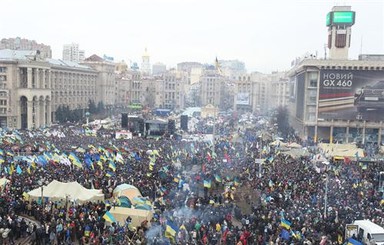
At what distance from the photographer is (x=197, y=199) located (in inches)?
784

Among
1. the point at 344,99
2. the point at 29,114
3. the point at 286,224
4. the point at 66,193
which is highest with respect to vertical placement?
the point at 344,99

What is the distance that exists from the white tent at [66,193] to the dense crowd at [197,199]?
0.26 meters

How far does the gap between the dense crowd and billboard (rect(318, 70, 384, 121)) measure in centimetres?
2037

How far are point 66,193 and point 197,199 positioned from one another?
19.4ft

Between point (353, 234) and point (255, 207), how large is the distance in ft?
14.6

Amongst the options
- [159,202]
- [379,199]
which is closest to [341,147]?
[379,199]

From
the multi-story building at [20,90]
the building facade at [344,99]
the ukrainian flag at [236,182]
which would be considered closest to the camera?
the ukrainian flag at [236,182]

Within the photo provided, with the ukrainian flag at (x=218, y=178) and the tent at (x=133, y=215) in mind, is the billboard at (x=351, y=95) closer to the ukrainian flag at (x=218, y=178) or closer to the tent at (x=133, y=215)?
the ukrainian flag at (x=218, y=178)

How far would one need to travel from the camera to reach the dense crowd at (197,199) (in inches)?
620

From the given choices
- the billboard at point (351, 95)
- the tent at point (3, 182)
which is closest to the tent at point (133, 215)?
the tent at point (3, 182)

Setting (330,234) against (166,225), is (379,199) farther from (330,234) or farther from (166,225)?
(166,225)

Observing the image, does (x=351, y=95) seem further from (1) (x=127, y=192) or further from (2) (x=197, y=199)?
(1) (x=127, y=192)

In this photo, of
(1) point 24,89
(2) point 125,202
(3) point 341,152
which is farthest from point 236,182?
(1) point 24,89

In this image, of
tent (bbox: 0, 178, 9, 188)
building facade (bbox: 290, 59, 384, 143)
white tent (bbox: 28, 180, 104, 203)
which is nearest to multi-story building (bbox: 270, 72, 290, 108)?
building facade (bbox: 290, 59, 384, 143)
